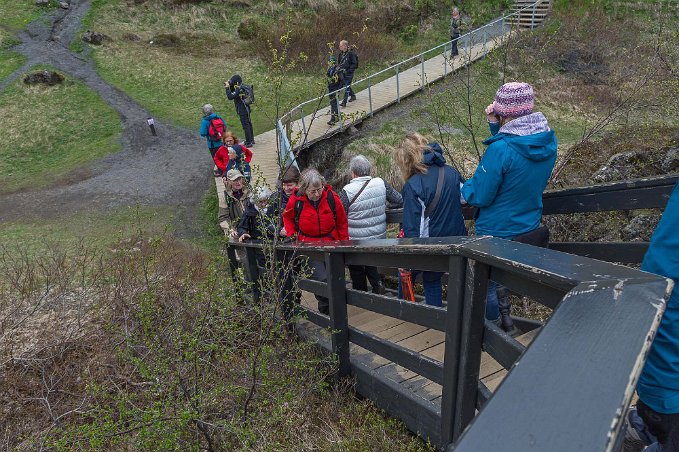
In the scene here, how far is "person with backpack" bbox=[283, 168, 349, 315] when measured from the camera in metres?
4.35

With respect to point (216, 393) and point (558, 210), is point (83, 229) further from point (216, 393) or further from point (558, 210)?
point (558, 210)

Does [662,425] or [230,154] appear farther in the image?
[230,154]

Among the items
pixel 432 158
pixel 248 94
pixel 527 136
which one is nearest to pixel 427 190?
pixel 432 158

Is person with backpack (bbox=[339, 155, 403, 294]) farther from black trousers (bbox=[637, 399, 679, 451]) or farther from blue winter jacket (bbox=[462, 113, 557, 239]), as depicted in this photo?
black trousers (bbox=[637, 399, 679, 451])

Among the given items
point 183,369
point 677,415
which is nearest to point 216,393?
point 183,369

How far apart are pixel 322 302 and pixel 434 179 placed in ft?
5.47

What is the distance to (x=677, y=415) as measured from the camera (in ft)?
6.27

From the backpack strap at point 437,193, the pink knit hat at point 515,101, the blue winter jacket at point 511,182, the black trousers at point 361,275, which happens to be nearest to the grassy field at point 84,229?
the black trousers at point 361,275

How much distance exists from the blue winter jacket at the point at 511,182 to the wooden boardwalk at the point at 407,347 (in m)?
0.67

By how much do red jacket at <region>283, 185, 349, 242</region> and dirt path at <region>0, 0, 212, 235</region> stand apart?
609cm

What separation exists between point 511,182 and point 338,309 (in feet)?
4.35

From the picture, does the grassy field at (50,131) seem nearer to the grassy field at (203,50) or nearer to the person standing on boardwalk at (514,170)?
the grassy field at (203,50)

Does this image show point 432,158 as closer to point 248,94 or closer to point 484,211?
point 484,211

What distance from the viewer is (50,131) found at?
1571 centimetres
